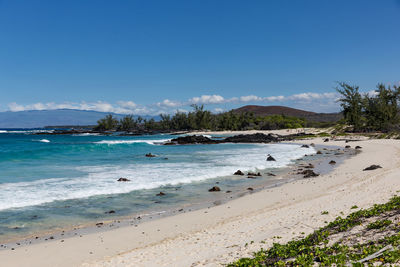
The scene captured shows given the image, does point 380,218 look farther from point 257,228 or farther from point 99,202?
point 99,202

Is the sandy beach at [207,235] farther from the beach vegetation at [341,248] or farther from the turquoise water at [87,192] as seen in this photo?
the turquoise water at [87,192]

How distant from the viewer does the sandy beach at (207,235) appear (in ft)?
26.2

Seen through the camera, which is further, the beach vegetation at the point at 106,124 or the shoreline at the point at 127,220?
the beach vegetation at the point at 106,124

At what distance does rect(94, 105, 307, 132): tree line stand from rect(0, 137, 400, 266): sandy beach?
107m

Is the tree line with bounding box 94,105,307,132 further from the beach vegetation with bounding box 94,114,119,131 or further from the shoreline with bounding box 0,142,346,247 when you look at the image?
the shoreline with bounding box 0,142,346,247

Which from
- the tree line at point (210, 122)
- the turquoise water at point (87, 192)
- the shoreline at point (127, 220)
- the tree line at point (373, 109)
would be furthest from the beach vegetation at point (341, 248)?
the tree line at point (210, 122)

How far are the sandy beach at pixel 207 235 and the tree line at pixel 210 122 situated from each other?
351ft

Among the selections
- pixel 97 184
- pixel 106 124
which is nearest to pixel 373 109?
pixel 97 184

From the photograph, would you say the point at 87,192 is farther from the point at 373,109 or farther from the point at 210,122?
the point at 210,122

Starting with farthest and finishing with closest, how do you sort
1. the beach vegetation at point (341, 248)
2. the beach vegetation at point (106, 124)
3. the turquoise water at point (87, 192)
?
the beach vegetation at point (106, 124) → the turquoise water at point (87, 192) → the beach vegetation at point (341, 248)

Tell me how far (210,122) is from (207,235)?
132855mm

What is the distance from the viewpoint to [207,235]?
962cm

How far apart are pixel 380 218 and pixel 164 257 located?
6.06m

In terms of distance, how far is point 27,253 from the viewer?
8.67m
